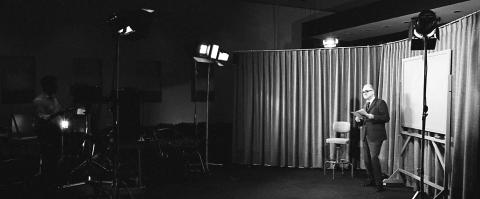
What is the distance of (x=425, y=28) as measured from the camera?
14.9 feet

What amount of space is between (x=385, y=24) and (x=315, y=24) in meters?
1.79

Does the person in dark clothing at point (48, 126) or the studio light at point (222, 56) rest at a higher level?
the studio light at point (222, 56)

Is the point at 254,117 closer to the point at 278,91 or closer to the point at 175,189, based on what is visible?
the point at 278,91

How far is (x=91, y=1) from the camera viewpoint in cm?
739

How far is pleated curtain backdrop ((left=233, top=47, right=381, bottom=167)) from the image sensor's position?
732 cm

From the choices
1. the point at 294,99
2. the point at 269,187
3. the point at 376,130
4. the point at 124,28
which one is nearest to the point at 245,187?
the point at 269,187

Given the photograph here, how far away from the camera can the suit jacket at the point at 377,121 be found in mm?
5766

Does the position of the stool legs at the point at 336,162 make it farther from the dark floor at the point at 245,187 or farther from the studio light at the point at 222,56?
the studio light at the point at 222,56

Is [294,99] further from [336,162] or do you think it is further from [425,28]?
[425,28]

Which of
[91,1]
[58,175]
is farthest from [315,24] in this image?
[58,175]

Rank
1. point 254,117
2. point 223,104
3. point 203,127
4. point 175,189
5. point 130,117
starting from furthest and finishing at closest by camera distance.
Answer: point 223,104, point 203,127, point 254,117, point 175,189, point 130,117

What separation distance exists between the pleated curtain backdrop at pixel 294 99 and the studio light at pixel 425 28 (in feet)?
7.58

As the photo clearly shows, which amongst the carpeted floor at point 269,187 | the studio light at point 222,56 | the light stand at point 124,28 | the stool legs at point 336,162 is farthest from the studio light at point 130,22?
the stool legs at point 336,162

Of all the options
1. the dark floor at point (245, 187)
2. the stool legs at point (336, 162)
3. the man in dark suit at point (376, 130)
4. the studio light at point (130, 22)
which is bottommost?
the dark floor at point (245, 187)
